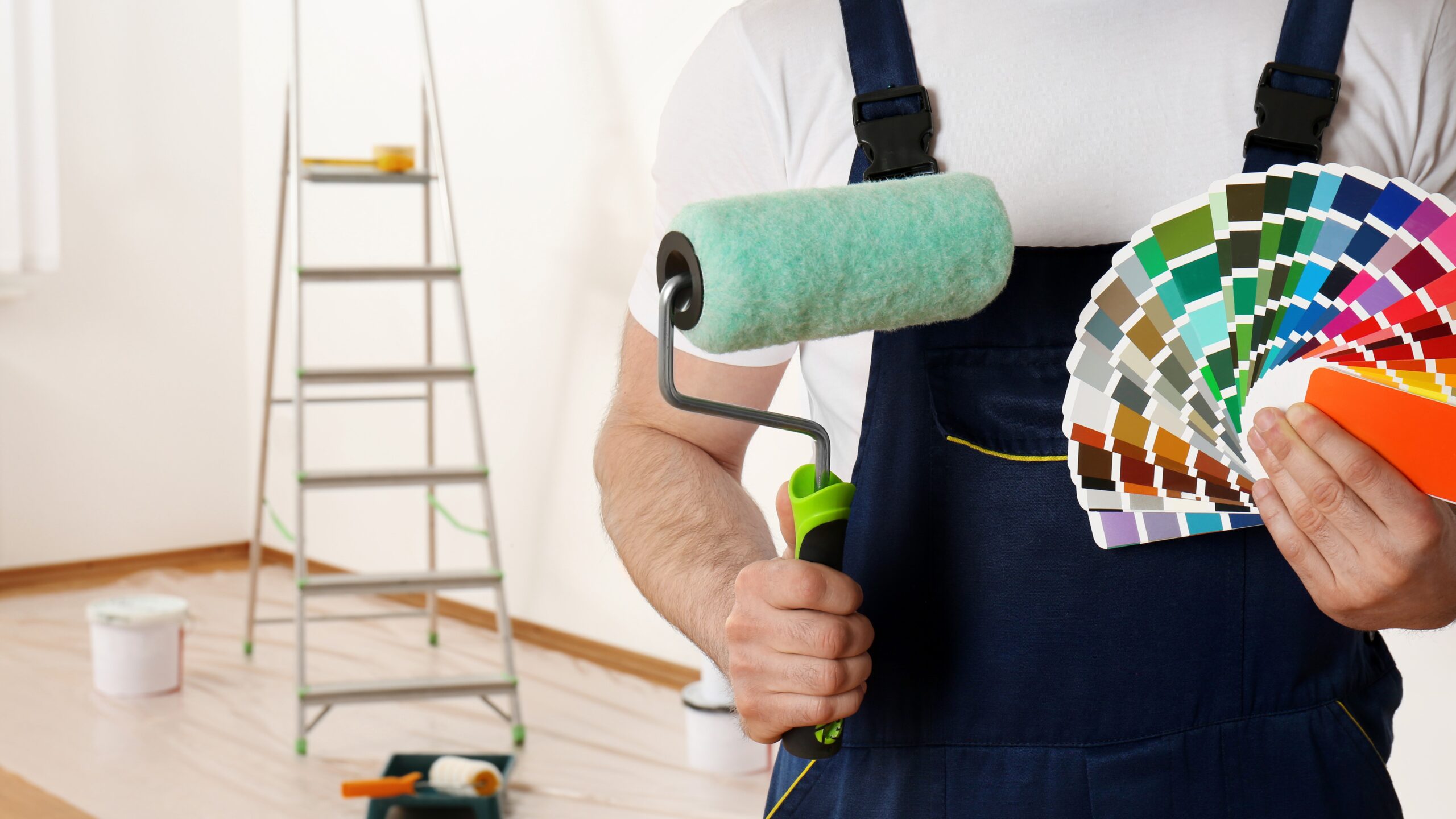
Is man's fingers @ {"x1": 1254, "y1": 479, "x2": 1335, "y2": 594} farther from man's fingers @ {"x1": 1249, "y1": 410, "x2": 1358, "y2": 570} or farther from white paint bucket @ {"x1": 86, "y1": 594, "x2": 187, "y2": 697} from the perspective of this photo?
white paint bucket @ {"x1": 86, "y1": 594, "x2": 187, "y2": 697}

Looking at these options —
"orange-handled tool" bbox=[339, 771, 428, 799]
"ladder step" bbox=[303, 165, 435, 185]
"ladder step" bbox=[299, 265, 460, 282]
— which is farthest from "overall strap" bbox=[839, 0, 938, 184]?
"ladder step" bbox=[303, 165, 435, 185]

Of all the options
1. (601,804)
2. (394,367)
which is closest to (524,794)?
(601,804)

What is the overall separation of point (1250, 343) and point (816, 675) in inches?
13.9

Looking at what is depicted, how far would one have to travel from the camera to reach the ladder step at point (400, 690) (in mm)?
3123

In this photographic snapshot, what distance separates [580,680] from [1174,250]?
3.16m

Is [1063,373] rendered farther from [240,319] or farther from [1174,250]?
[240,319]

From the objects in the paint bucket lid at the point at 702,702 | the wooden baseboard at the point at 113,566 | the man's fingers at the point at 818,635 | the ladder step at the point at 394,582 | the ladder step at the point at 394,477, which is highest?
the man's fingers at the point at 818,635

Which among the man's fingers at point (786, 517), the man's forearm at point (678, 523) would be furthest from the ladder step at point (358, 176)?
the man's fingers at point (786, 517)

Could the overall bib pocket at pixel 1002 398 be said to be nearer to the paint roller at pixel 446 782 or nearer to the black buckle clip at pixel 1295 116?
the black buckle clip at pixel 1295 116

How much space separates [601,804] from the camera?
2.95 meters

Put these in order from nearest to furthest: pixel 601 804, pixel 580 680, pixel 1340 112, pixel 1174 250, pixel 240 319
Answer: pixel 1174 250, pixel 1340 112, pixel 601 804, pixel 580 680, pixel 240 319

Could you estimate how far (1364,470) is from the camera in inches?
28.5

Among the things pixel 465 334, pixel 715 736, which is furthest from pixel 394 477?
pixel 715 736

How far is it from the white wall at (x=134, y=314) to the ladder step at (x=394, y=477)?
2.09 m
